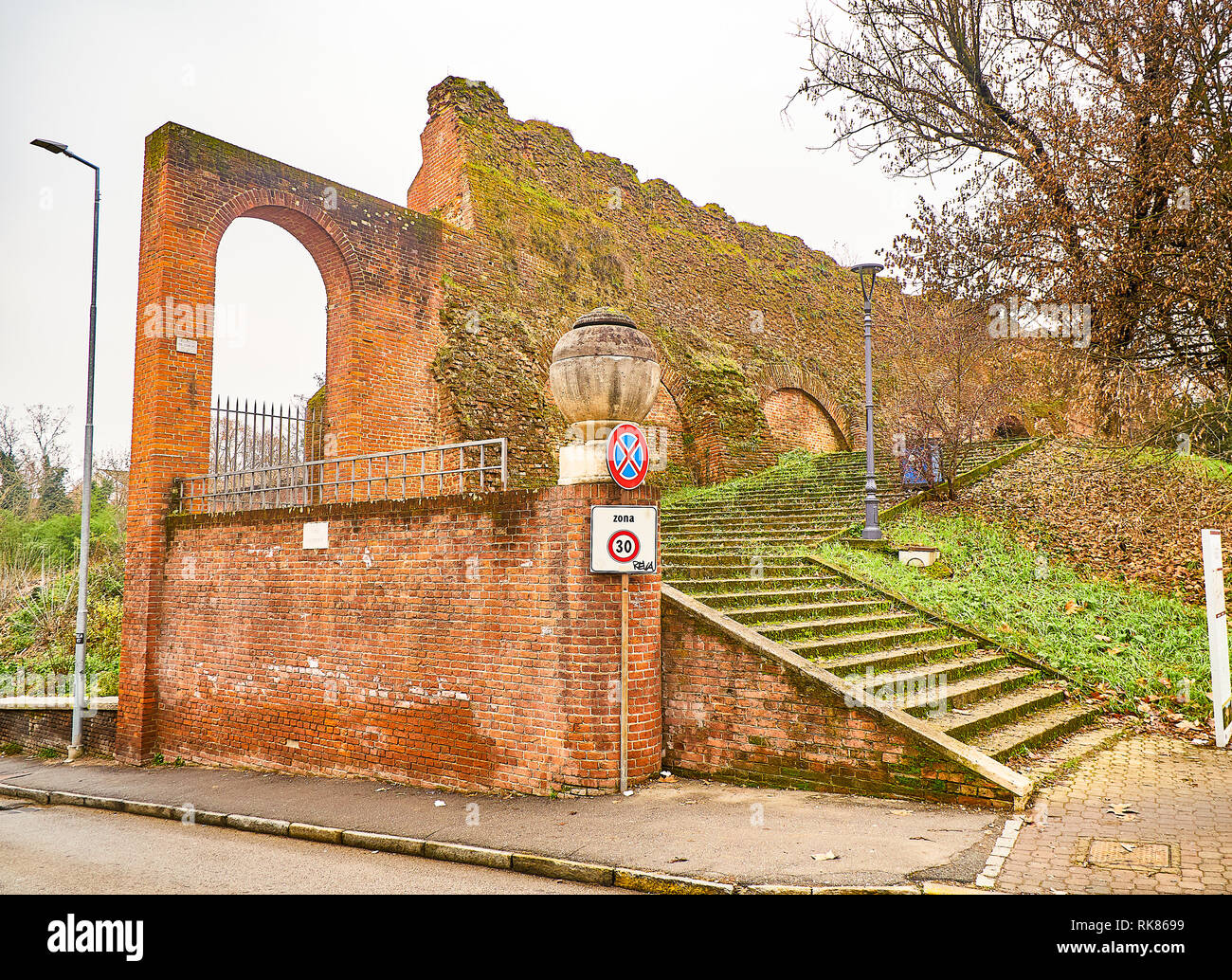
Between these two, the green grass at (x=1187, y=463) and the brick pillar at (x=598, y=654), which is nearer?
the brick pillar at (x=598, y=654)

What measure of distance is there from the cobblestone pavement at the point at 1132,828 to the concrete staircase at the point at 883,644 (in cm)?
57

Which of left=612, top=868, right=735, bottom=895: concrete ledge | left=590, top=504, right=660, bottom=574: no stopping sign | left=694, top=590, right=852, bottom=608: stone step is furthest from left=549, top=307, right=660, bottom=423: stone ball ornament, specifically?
left=612, top=868, right=735, bottom=895: concrete ledge

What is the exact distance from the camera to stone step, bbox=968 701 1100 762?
6.63m

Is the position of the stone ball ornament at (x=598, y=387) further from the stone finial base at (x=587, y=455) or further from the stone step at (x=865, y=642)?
the stone step at (x=865, y=642)

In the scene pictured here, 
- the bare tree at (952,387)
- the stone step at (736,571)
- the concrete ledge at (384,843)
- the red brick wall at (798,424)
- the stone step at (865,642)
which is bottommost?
the concrete ledge at (384,843)

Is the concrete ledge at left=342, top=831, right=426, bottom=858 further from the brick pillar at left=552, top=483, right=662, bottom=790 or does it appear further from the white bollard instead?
the white bollard

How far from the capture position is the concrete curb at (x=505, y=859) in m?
4.46

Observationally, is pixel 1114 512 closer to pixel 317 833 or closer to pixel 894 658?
pixel 894 658

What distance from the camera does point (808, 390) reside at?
25.7 metres

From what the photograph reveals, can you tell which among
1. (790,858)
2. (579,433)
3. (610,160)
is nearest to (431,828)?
(790,858)

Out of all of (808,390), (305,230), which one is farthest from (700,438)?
(305,230)

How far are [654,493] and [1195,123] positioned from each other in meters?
7.85

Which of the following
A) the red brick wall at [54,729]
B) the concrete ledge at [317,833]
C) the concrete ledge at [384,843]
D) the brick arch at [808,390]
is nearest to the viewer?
the concrete ledge at [384,843]

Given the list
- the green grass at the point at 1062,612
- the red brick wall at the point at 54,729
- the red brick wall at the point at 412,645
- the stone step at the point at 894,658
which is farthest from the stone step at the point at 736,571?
the red brick wall at the point at 54,729
